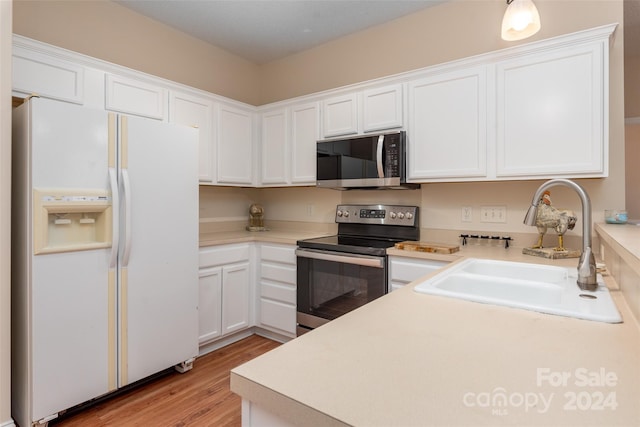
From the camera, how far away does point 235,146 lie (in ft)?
10.1

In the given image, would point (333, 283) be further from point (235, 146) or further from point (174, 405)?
Answer: point (235, 146)

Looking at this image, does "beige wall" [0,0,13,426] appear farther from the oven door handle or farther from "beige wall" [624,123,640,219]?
"beige wall" [624,123,640,219]

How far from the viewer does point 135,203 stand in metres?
2.04

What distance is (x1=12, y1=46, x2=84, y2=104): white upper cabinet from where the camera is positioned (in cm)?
191

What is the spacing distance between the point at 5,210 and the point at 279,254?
1.67 m

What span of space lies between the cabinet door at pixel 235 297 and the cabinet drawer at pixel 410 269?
1252 millimetres

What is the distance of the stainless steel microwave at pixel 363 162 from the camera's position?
2.42 metres

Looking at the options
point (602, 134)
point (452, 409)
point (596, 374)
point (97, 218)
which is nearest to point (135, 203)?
point (97, 218)

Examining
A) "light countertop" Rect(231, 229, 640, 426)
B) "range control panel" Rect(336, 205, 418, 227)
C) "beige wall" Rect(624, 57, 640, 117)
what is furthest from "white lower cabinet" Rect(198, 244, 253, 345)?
"beige wall" Rect(624, 57, 640, 117)

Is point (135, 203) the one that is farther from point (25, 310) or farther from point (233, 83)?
point (233, 83)

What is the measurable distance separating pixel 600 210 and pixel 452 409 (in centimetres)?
216

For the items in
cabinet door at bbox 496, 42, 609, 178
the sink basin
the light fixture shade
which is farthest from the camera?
cabinet door at bbox 496, 42, 609, 178

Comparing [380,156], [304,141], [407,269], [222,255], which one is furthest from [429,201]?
[222,255]

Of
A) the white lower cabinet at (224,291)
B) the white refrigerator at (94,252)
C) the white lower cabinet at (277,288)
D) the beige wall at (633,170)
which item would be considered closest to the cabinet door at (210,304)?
the white lower cabinet at (224,291)
